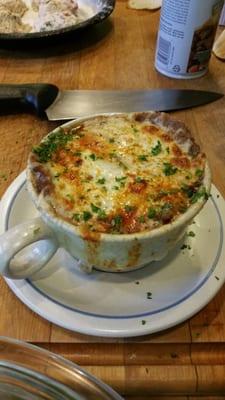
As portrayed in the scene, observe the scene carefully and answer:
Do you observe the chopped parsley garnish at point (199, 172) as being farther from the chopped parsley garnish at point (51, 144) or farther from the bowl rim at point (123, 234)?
the chopped parsley garnish at point (51, 144)

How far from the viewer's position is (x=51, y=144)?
21.0 inches

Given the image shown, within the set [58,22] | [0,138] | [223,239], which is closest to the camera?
[223,239]

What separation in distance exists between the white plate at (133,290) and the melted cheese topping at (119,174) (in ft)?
0.30

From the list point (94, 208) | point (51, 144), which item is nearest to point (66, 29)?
point (51, 144)

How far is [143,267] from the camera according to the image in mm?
531

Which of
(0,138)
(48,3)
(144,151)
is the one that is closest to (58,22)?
(48,3)

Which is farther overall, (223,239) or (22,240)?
(223,239)

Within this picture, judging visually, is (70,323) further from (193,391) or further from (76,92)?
(76,92)

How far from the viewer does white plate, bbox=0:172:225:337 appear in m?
0.47

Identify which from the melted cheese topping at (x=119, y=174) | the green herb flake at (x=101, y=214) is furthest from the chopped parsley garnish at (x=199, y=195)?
the green herb flake at (x=101, y=214)

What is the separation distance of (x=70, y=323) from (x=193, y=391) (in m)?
0.17

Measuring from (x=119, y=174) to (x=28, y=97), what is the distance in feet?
1.20

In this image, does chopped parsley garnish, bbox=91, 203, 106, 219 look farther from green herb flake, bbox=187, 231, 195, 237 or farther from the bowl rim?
green herb flake, bbox=187, 231, 195, 237

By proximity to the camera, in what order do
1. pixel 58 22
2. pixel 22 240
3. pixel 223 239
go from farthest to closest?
pixel 58 22 → pixel 223 239 → pixel 22 240
